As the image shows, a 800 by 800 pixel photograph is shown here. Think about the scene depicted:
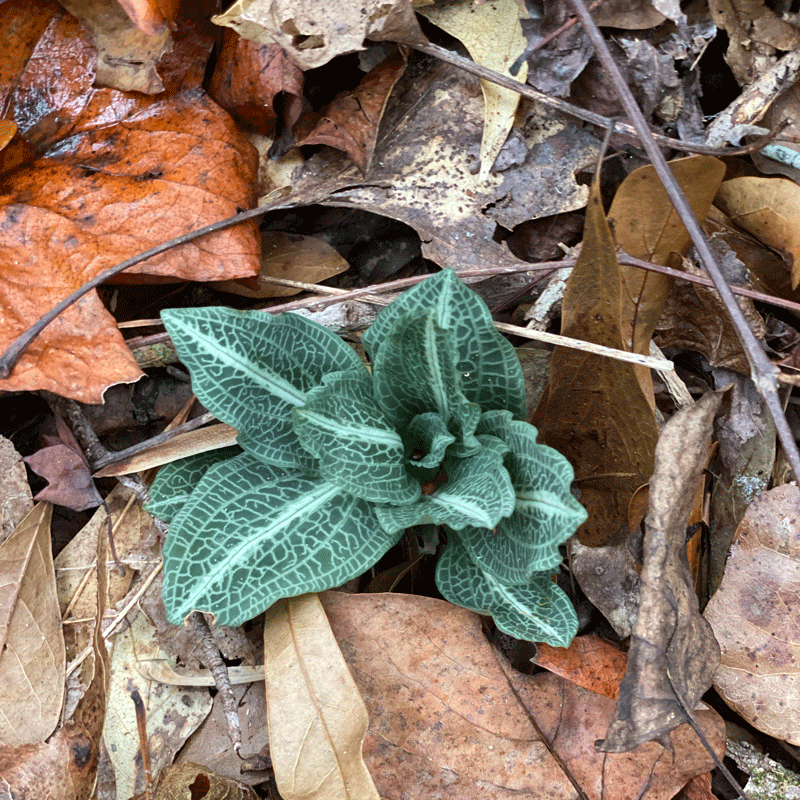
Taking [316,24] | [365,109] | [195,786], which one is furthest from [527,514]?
[316,24]

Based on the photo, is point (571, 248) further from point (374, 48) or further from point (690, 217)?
point (374, 48)

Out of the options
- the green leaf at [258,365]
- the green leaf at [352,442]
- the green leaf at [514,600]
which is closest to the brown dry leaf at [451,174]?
the green leaf at [258,365]

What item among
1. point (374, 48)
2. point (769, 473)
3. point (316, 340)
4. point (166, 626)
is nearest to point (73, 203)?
point (316, 340)

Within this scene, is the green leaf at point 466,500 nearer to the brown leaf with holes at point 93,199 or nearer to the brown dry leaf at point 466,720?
the brown dry leaf at point 466,720

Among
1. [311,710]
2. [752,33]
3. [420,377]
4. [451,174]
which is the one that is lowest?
[311,710]

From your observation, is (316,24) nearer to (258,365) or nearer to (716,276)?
(258,365)

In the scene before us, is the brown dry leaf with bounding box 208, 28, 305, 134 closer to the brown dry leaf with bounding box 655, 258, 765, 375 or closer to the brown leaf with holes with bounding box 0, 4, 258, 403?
the brown leaf with holes with bounding box 0, 4, 258, 403

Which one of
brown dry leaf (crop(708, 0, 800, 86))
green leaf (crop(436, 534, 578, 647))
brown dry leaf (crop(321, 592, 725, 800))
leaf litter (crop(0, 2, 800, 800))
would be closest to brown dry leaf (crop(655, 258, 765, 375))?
leaf litter (crop(0, 2, 800, 800))
